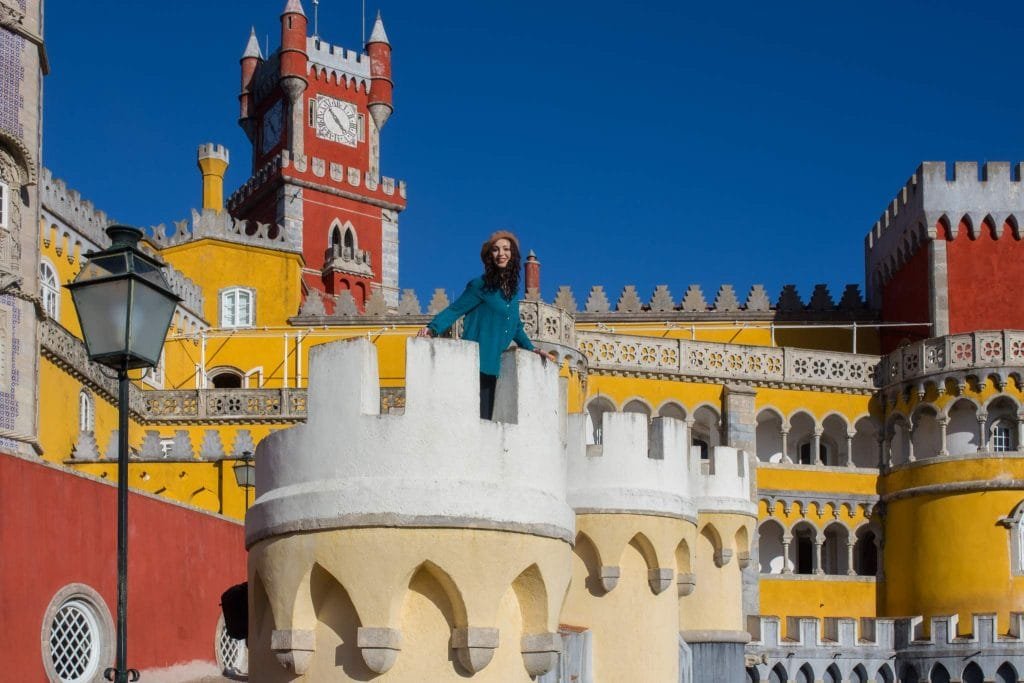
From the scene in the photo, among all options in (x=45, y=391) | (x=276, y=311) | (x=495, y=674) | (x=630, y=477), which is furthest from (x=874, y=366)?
(x=495, y=674)

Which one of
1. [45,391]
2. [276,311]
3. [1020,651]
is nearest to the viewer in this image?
[45,391]

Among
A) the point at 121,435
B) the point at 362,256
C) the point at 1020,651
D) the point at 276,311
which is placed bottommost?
the point at 1020,651

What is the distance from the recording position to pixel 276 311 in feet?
147

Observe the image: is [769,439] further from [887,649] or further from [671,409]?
[887,649]

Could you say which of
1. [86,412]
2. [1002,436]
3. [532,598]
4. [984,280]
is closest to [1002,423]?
[1002,436]

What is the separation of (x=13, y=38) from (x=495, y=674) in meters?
20.3

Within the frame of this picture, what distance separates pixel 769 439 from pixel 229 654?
72.9 ft

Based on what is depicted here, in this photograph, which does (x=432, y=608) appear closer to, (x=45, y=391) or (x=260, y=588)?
(x=260, y=588)

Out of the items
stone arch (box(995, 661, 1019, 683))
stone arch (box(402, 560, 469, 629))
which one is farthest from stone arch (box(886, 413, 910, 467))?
stone arch (box(402, 560, 469, 629))

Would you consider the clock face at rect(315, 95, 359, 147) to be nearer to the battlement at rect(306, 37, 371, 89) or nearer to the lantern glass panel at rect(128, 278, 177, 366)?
the battlement at rect(306, 37, 371, 89)

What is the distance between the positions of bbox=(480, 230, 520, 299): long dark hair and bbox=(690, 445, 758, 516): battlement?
26.5ft

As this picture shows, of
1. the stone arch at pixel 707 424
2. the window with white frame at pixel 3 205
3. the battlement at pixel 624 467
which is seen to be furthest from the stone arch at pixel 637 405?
the battlement at pixel 624 467

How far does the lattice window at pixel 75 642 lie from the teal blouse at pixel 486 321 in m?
8.70

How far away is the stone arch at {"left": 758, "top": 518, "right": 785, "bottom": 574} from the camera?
127 ft
